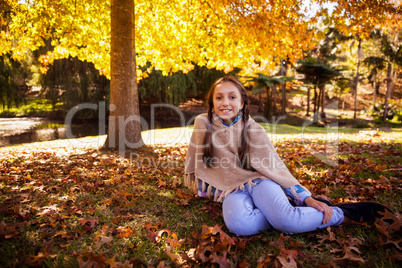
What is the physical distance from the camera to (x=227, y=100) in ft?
8.81

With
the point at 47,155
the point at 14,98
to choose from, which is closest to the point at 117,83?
the point at 47,155

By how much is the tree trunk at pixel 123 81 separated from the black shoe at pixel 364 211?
5269 mm

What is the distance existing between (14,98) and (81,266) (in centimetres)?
1846

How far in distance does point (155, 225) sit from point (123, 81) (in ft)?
15.4

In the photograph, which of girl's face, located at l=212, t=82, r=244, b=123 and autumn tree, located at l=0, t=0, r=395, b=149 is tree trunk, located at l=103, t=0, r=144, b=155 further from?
girl's face, located at l=212, t=82, r=244, b=123

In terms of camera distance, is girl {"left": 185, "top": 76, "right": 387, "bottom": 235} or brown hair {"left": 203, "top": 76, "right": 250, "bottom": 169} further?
brown hair {"left": 203, "top": 76, "right": 250, "bottom": 169}

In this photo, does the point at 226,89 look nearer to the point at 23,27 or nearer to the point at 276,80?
the point at 23,27

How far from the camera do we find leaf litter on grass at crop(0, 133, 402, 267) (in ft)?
6.15

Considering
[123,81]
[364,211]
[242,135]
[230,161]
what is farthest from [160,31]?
[364,211]

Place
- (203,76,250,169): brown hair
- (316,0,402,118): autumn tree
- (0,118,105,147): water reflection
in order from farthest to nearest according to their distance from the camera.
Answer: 1. (0,118,105,147): water reflection
2. (316,0,402,118): autumn tree
3. (203,76,250,169): brown hair

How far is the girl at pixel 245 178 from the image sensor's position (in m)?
2.21

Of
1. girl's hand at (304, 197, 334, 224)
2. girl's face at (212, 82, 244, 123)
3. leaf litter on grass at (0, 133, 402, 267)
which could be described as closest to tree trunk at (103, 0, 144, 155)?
leaf litter on grass at (0, 133, 402, 267)

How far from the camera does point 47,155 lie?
6.22m

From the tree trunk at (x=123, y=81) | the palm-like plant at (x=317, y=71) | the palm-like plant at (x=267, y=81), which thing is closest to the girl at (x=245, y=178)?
the tree trunk at (x=123, y=81)
